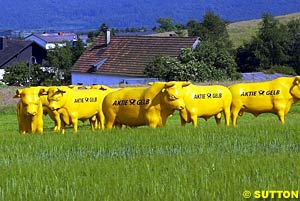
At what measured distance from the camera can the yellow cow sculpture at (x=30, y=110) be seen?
1683cm

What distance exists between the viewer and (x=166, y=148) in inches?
477

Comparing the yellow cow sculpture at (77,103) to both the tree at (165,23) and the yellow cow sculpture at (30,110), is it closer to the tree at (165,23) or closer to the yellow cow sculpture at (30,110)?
the yellow cow sculpture at (30,110)

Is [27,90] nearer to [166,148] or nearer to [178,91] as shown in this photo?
[178,91]

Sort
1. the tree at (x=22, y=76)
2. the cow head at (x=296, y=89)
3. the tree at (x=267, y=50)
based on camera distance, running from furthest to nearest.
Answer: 1. the tree at (x=267, y=50)
2. the tree at (x=22, y=76)
3. the cow head at (x=296, y=89)

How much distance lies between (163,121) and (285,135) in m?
4.35

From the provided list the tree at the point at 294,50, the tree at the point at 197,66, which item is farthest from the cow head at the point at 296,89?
the tree at the point at 294,50

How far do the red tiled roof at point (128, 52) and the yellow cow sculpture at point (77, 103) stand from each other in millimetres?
41361

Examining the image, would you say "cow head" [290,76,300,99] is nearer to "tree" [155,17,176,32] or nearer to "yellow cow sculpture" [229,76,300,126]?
"yellow cow sculpture" [229,76,300,126]

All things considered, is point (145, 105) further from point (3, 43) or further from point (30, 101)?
point (3, 43)

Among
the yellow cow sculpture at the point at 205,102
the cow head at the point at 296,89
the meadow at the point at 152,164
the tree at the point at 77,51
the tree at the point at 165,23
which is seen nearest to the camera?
the meadow at the point at 152,164

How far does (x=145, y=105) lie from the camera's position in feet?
55.8

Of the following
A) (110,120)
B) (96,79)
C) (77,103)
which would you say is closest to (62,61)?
(96,79)

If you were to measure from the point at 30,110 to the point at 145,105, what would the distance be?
8.93 ft

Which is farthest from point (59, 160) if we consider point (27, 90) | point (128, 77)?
point (128, 77)
